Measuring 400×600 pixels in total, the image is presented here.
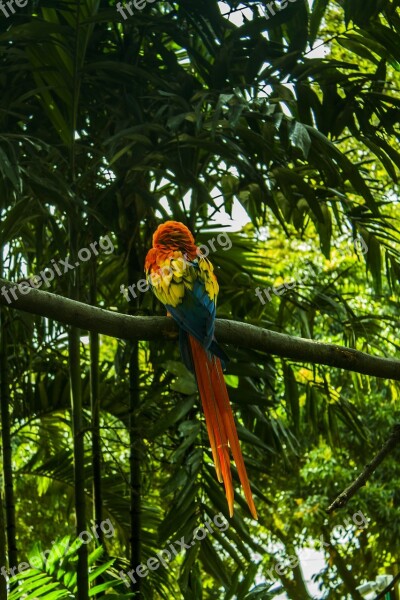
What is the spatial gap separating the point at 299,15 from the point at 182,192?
1.72 feet

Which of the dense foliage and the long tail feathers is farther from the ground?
the dense foliage

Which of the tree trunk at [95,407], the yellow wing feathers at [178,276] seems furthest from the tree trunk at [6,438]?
the yellow wing feathers at [178,276]

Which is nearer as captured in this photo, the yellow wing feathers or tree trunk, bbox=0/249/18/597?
the yellow wing feathers

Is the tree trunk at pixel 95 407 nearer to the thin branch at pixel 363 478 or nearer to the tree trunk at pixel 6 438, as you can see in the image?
the tree trunk at pixel 6 438

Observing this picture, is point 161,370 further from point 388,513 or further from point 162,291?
point 388,513

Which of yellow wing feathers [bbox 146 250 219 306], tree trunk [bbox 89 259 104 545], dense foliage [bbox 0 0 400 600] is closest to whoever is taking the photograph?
yellow wing feathers [bbox 146 250 219 306]

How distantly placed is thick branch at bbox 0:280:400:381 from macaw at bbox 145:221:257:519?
0.05 metres

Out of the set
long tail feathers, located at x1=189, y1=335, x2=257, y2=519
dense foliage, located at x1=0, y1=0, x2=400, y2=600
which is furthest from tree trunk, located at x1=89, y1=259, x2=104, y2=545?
Answer: long tail feathers, located at x1=189, y1=335, x2=257, y2=519

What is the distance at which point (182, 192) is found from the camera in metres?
2.21

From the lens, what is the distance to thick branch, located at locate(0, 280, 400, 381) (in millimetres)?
1204

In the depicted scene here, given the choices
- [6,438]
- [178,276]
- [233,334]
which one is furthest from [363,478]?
[6,438]

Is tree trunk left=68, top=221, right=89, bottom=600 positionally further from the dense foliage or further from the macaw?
the macaw

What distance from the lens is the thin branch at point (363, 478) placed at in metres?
1.16

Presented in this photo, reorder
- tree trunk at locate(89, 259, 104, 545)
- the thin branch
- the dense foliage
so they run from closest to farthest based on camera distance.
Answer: the thin branch
the dense foliage
tree trunk at locate(89, 259, 104, 545)
